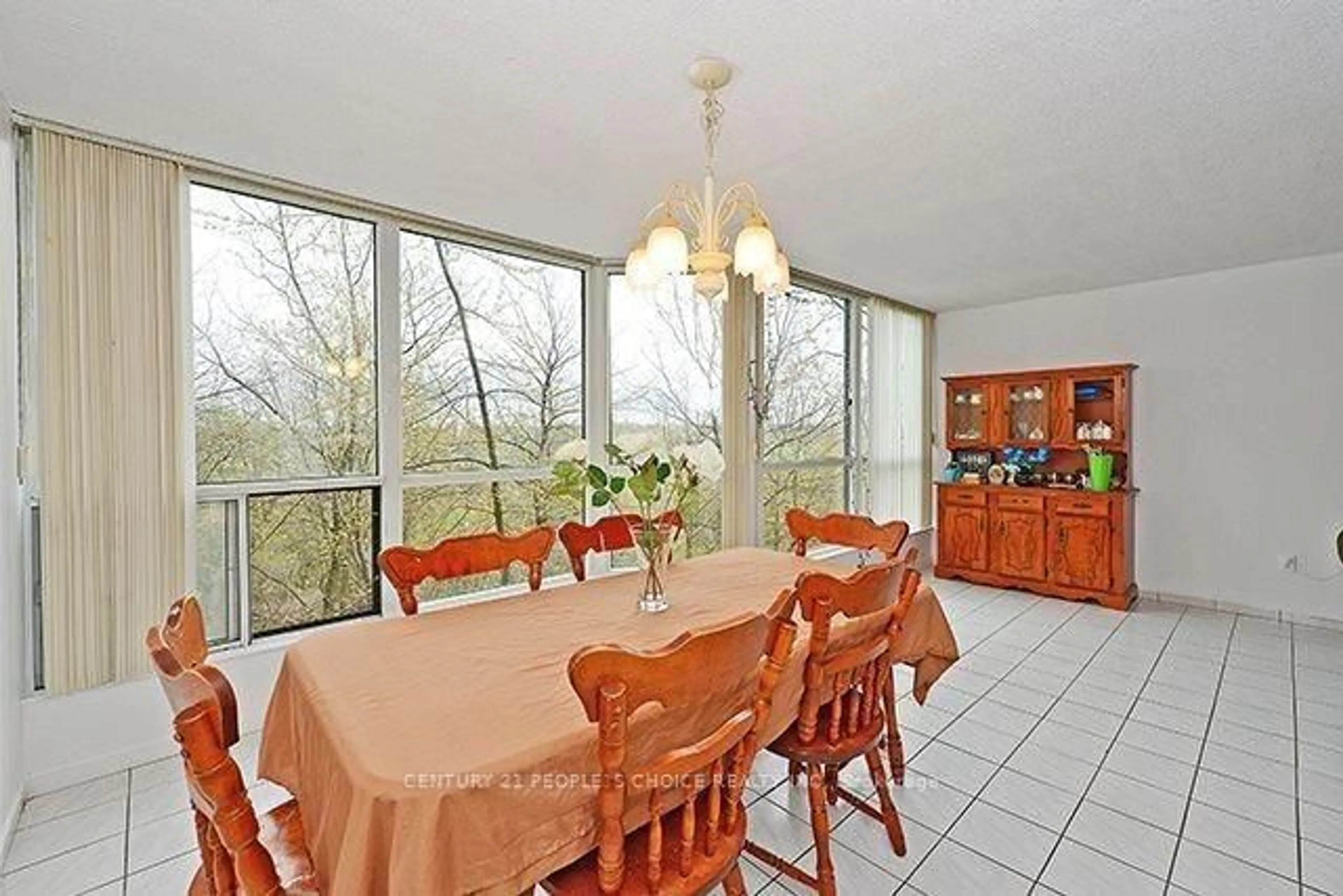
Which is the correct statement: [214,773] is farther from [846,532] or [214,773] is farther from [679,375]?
[679,375]

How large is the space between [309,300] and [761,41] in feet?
8.15

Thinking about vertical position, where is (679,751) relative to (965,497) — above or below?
below

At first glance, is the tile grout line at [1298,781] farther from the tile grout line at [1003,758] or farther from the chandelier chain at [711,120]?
the chandelier chain at [711,120]

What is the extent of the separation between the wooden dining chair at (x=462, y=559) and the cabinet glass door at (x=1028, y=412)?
4483mm

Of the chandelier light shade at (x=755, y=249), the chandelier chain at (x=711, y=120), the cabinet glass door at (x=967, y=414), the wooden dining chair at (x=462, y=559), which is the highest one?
the chandelier chain at (x=711, y=120)

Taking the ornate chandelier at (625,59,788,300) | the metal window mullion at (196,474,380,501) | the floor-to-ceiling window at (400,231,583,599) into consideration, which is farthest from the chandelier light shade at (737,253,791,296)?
the metal window mullion at (196,474,380,501)

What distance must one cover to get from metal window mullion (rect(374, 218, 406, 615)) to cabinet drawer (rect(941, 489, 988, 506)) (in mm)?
4435

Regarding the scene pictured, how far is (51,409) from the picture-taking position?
243cm

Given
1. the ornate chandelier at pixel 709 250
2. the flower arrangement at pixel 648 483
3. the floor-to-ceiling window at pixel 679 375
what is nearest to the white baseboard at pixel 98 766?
the flower arrangement at pixel 648 483

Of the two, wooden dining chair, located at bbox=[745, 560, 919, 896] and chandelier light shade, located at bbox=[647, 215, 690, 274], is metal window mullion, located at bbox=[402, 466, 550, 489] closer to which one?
chandelier light shade, located at bbox=[647, 215, 690, 274]

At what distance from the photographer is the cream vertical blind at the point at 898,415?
5.66 metres

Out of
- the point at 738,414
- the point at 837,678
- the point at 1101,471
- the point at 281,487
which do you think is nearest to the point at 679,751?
the point at 837,678

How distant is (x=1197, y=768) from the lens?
2.57m

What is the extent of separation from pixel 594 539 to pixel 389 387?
1.57m
